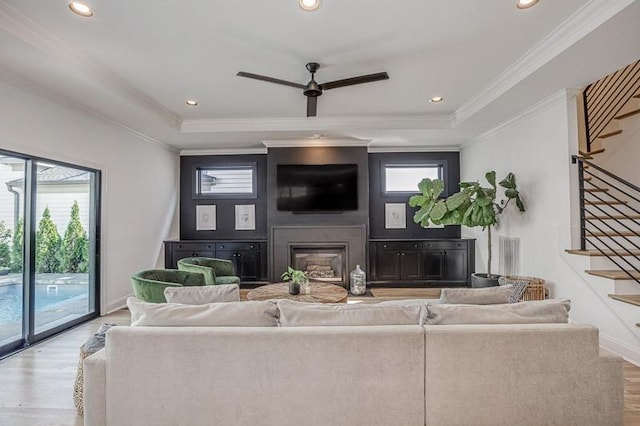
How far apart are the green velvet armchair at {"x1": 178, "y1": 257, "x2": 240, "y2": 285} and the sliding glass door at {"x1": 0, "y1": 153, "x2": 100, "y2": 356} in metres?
1.29

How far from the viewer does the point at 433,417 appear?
6.19ft

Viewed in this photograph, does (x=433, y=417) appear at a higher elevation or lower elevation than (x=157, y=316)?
lower

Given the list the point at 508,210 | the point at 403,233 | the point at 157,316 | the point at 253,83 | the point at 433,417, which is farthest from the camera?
the point at 403,233

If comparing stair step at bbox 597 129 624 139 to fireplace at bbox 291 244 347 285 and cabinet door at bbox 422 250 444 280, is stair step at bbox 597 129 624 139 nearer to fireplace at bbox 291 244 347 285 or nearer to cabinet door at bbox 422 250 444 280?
cabinet door at bbox 422 250 444 280

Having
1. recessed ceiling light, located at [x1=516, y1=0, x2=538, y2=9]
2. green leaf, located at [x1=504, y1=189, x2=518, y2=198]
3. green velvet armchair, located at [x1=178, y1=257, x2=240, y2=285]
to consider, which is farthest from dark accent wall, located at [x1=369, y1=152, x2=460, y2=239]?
recessed ceiling light, located at [x1=516, y1=0, x2=538, y2=9]

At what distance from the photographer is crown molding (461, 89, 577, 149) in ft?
12.8

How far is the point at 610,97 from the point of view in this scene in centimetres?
439

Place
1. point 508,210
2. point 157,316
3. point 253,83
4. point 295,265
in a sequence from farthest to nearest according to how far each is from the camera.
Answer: point 295,265 → point 508,210 → point 253,83 → point 157,316

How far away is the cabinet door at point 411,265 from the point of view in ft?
20.9

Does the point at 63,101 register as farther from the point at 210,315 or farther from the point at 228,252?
the point at 210,315

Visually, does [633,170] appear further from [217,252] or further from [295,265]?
[217,252]

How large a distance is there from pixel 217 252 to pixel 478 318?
5290 millimetres

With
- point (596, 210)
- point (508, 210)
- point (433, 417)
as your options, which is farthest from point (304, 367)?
point (508, 210)

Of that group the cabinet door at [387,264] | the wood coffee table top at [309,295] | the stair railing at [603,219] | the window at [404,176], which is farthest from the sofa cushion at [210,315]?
the window at [404,176]
